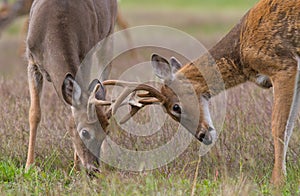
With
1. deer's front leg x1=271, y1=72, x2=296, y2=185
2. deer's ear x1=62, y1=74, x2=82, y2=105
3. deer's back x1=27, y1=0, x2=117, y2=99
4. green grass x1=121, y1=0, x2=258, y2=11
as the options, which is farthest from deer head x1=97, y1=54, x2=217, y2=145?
green grass x1=121, y1=0, x2=258, y2=11

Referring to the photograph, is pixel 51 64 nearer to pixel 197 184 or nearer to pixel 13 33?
pixel 197 184

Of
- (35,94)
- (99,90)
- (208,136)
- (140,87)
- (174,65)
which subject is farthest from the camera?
(35,94)

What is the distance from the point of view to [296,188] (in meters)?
6.40

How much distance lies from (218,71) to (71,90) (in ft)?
4.88

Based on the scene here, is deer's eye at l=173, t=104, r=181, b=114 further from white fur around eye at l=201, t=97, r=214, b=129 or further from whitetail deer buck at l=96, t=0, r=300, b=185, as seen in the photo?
white fur around eye at l=201, t=97, r=214, b=129

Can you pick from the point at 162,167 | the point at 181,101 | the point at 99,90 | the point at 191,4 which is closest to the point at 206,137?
the point at 181,101

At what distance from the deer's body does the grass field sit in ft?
0.87

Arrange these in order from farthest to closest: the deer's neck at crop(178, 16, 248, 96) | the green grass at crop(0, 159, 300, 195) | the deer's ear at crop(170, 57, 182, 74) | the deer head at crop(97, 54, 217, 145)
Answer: the deer's ear at crop(170, 57, 182, 74), the deer's neck at crop(178, 16, 248, 96), the deer head at crop(97, 54, 217, 145), the green grass at crop(0, 159, 300, 195)

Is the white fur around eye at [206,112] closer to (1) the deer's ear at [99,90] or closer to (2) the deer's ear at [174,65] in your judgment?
(2) the deer's ear at [174,65]

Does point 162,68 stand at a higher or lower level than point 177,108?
higher

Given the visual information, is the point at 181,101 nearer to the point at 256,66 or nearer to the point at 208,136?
the point at 208,136

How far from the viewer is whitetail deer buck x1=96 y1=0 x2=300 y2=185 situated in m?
7.41

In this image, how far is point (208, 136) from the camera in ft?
25.2

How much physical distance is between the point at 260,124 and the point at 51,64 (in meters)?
2.20
